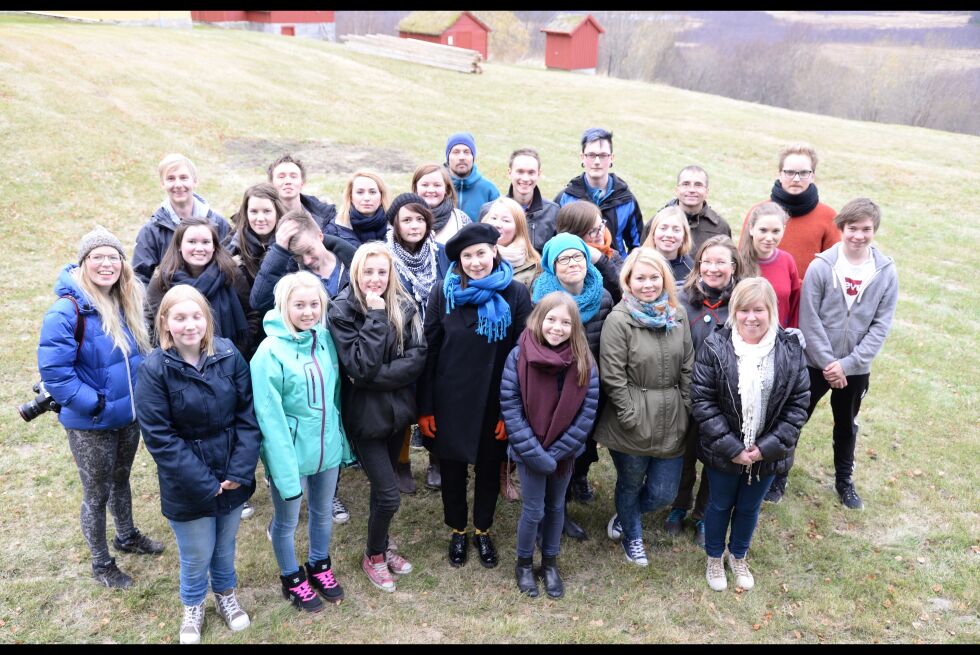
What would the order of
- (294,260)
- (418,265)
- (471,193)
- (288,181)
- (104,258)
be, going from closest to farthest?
(104,258), (294,260), (418,265), (288,181), (471,193)

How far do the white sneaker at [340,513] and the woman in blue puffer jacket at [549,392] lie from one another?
1.84 meters

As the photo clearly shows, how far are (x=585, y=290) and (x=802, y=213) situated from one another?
2524 millimetres

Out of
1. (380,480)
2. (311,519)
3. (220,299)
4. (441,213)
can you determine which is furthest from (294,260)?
(311,519)

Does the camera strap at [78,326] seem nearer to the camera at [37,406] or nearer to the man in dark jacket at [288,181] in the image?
the camera at [37,406]

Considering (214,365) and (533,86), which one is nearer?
(214,365)

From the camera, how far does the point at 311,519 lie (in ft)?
15.8

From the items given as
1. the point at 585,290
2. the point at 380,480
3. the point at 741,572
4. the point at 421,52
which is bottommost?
the point at 741,572

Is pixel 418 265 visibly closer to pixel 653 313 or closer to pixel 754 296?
pixel 653 313

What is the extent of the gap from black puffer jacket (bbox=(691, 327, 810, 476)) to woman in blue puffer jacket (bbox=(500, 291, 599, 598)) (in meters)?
0.75

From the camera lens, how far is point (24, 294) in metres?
9.53

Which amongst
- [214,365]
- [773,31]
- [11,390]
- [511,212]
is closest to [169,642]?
[214,365]

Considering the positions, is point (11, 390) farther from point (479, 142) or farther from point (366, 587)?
point (479, 142)

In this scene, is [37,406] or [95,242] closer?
[95,242]

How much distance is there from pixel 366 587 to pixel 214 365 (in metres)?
2.05
